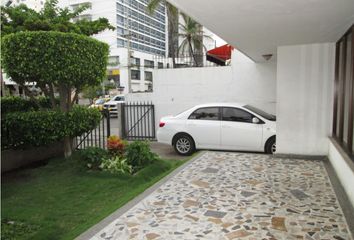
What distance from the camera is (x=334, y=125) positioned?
19.0 ft

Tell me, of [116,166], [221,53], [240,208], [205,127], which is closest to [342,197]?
[240,208]

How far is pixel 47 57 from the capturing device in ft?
19.1

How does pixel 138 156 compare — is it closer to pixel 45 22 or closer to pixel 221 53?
pixel 45 22

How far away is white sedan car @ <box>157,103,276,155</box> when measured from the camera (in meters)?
7.38

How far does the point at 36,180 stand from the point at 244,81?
686 cm

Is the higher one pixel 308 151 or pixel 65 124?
pixel 65 124

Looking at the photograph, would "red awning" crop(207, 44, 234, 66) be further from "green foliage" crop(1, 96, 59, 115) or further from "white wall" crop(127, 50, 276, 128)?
"green foliage" crop(1, 96, 59, 115)

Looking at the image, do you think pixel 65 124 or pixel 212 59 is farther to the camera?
pixel 212 59

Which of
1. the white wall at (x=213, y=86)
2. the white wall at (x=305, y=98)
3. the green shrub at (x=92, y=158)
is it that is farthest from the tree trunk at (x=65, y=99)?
the white wall at (x=305, y=98)

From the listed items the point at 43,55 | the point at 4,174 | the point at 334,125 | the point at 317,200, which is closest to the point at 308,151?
the point at 334,125

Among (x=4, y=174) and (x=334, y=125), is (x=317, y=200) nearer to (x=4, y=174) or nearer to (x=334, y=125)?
(x=334, y=125)

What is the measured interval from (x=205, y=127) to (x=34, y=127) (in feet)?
13.4

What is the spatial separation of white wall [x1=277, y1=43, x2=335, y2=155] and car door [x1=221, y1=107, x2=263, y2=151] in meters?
1.02

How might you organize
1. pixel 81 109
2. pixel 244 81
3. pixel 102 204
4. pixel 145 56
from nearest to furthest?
1. pixel 102 204
2. pixel 81 109
3. pixel 244 81
4. pixel 145 56
